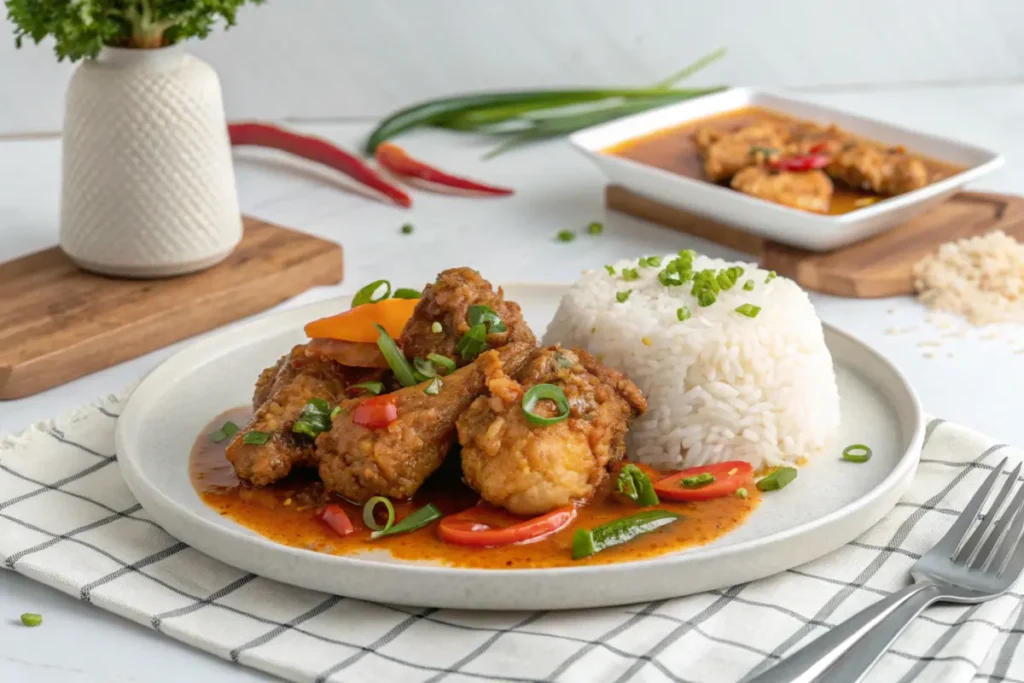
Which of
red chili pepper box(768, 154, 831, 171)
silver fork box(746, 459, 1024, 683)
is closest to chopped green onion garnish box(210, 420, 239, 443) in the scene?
silver fork box(746, 459, 1024, 683)

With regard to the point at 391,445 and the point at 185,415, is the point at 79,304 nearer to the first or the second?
the point at 185,415

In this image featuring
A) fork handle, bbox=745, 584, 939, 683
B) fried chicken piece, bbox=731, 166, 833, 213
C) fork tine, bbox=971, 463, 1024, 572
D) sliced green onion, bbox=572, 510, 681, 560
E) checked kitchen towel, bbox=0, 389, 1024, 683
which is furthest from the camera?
fried chicken piece, bbox=731, 166, 833, 213

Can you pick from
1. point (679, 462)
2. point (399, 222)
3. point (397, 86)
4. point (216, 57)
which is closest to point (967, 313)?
point (679, 462)

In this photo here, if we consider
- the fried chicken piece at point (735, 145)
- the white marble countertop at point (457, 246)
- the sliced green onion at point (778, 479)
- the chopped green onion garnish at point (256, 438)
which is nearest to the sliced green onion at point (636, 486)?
the sliced green onion at point (778, 479)

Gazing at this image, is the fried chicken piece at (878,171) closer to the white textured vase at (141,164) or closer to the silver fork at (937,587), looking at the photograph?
the silver fork at (937,587)

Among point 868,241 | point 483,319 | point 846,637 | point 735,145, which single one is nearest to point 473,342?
point 483,319

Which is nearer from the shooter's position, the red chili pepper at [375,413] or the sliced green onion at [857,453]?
the red chili pepper at [375,413]

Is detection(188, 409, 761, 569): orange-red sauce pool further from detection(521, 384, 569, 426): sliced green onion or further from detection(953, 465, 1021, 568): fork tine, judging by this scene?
detection(953, 465, 1021, 568): fork tine
